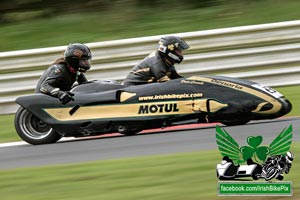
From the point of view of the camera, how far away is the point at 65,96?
9641 millimetres

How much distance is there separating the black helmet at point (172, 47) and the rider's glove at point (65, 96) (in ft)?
3.96

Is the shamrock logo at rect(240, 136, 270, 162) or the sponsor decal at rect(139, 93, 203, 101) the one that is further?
the sponsor decal at rect(139, 93, 203, 101)

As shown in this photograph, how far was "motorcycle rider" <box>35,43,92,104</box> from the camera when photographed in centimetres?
979

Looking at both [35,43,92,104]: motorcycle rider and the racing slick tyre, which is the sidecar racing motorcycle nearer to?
the racing slick tyre

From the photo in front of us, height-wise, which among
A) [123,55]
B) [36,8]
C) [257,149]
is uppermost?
[36,8]

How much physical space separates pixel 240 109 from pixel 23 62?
3.96m

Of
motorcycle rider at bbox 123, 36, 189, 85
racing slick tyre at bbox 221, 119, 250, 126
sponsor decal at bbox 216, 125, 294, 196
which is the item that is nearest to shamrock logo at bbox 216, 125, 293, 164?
sponsor decal at bbox 216, 125, 294, 196

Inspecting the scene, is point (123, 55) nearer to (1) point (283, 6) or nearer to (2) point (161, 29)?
(2) point (161, 29)

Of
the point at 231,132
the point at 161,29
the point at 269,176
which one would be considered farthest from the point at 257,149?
the point at 161,29

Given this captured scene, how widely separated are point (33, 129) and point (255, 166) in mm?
4737

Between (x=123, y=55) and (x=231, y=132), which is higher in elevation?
(x=123, y=55)

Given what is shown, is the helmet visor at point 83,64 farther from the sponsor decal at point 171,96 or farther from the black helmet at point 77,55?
the sponsor decal at point 171,96

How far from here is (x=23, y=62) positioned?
11.8 m

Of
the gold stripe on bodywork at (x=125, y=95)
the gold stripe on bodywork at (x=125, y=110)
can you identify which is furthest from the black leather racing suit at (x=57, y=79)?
the gold stripe on bodywork at (x=125, y=95)
